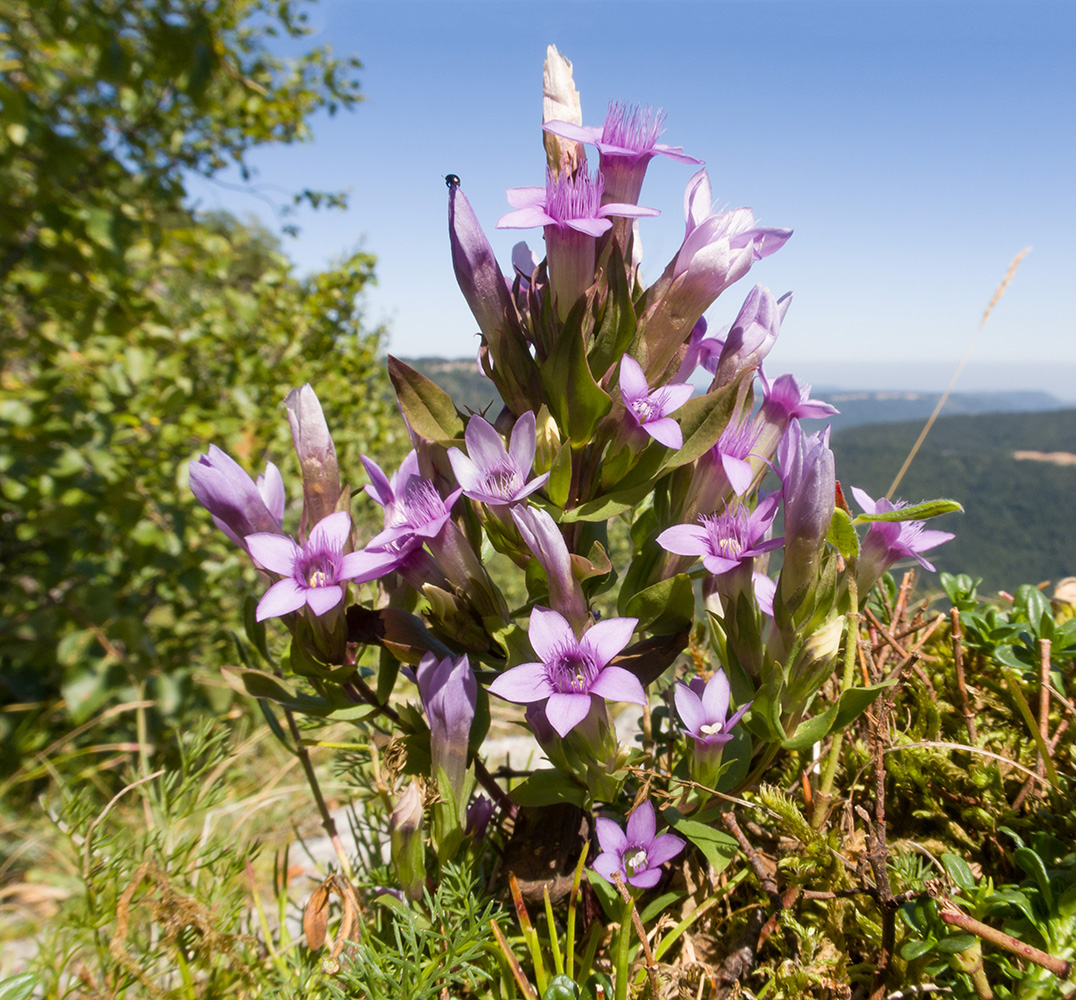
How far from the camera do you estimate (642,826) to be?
84 centimetres

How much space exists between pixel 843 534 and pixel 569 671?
1.18 feet

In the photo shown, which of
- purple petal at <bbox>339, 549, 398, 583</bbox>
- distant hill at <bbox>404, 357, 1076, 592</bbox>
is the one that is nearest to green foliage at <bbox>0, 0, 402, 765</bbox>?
purple petal at <bbox>339, 549, 398, 583</bbox>

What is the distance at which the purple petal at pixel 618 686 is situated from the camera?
68 cm

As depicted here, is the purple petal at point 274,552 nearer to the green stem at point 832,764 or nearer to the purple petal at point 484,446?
the purple petal at point 484,446

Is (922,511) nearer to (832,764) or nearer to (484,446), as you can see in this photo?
(832,764)

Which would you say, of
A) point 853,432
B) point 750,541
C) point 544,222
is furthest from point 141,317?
point 853,432

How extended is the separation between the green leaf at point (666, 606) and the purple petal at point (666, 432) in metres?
0.17

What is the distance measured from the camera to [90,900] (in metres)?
1.03

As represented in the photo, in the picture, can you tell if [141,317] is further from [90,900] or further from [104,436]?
[90,900]

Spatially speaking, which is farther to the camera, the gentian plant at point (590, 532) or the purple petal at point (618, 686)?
the gentian plant at point (590, 532)

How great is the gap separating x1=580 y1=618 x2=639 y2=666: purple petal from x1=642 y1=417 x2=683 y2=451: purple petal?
8.1 inches

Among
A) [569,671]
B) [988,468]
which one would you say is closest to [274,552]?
[569,671]

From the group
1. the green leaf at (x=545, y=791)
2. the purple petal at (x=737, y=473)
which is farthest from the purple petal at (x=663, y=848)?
the purple petal at (x=737, y=473)

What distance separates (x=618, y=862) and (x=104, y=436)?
2.87 meters
